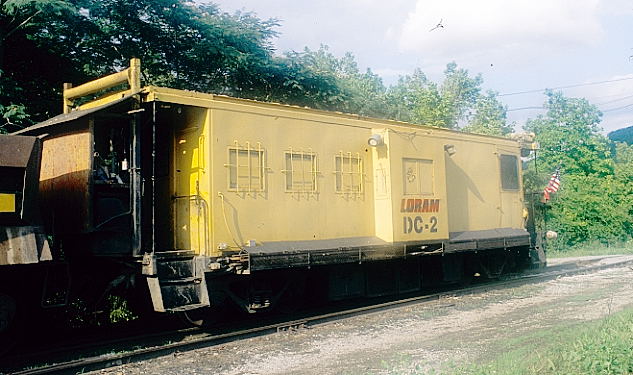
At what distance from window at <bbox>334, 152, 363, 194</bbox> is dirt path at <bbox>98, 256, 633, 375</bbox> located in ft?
7.86

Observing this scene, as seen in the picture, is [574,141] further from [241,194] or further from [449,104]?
[241,194]

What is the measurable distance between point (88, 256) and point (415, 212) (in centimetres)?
612

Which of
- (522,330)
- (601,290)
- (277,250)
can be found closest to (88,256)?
(277,250)

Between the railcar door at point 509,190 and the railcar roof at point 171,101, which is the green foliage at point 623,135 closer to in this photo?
the railcar door at point 509,190

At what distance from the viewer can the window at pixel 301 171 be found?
10023 mm

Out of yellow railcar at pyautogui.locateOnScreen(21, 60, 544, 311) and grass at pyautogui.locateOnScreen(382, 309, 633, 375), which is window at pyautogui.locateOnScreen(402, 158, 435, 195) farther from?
grass at pyautogui.locateOnScreen(382, 309, 633, 375)

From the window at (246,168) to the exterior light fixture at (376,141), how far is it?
8.17ft

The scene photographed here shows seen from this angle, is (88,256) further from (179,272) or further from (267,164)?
(267,164)

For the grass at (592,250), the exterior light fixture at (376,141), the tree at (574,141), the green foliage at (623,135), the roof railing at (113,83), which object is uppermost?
the green foliage at (623,135)

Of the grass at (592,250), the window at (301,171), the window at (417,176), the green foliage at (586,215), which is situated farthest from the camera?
the green foliage at (586,215)

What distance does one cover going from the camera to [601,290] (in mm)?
12469

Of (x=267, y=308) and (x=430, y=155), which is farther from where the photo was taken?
(x=430, y=155)

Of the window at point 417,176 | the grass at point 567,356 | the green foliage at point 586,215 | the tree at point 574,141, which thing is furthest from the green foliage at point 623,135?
the grass at point 567,356

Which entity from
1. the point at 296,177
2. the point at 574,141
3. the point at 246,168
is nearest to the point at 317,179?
the point at 296,177
